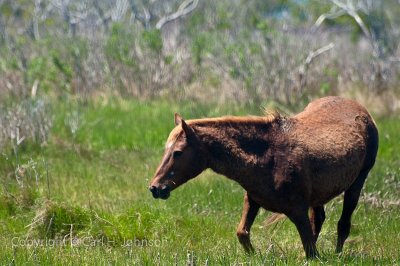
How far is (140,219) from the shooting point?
28.6ft

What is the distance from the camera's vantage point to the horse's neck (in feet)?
23.7

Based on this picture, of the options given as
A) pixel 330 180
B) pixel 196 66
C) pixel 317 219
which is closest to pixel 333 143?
pixel 330 180

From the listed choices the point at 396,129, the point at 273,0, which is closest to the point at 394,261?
the point at 396,129

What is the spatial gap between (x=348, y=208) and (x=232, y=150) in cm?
157

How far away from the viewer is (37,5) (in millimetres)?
27234

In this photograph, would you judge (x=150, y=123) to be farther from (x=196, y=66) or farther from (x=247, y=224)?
(x=247, y=224)

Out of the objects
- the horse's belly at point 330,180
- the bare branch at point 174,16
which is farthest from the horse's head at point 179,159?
the bare branch at point 174,16

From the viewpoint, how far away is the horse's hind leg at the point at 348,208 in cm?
822

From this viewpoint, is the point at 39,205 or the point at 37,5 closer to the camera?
the point at 39,205

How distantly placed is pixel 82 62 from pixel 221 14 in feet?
18.4

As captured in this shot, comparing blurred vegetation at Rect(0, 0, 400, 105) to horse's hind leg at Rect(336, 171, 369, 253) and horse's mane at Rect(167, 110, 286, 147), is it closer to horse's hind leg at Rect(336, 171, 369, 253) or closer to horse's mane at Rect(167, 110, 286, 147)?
horse's hind leg at Rect(336, 171, 369, 253)

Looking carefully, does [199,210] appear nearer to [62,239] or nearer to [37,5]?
[62,239]

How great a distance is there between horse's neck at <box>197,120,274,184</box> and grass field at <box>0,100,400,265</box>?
2.15ft

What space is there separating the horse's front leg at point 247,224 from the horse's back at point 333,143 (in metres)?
0.49
